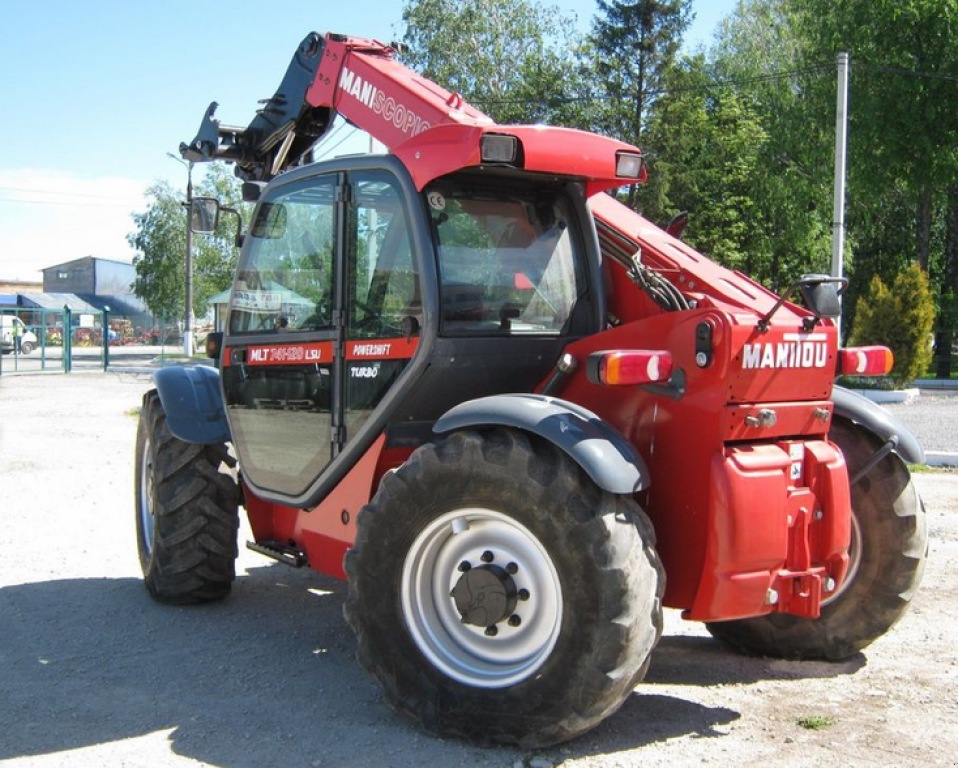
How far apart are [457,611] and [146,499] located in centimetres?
309

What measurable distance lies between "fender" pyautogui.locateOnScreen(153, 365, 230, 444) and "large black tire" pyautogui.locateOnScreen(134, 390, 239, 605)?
5.8 inches

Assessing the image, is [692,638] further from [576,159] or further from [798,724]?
[576,159]

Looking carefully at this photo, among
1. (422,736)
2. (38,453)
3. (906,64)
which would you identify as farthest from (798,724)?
(906,64)

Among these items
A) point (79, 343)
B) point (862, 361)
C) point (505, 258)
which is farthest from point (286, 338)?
point (79, 343)

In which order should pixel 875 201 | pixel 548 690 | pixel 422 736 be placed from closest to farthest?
pixel 548 690, pixel 422 736, pixel 875 201

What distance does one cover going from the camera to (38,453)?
12508 millimetres

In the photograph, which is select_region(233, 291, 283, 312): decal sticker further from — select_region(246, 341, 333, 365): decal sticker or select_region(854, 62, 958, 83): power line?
select_region(854, 62, 958, 83): power line

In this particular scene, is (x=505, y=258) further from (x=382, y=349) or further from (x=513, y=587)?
(x=513, y=587)

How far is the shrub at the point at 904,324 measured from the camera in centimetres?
2305

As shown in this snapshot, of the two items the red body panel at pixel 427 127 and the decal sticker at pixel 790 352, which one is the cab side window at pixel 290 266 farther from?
the decal sticker at pixel 790 352

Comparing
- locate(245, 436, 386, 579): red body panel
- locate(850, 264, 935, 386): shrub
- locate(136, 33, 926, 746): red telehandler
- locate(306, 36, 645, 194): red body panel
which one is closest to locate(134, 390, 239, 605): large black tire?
locate(136, 33, 926, 746): red telehandler

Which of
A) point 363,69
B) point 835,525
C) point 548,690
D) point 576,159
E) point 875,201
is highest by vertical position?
point 875,201

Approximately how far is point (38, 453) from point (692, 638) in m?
9.33

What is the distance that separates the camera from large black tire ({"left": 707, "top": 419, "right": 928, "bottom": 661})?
4824 millimetres
